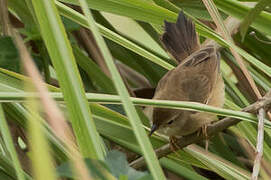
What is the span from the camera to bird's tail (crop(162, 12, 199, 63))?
2.20m

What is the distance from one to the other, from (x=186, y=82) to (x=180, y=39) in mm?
215

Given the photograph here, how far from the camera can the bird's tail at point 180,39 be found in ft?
7.21

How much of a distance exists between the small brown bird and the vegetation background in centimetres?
8

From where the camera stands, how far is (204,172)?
2.11 metres

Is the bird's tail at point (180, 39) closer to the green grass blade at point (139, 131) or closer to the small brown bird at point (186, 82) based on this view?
the small brown bird at point (186, 82)

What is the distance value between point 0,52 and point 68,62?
1103mm

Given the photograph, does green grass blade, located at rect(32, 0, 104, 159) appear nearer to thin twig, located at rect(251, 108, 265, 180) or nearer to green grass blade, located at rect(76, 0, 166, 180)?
green grass blade, located at rect(76, 0, 166, 180)

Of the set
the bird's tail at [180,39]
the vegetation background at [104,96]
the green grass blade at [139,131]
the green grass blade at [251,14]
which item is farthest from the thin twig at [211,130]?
the green grass blade at [139,131]

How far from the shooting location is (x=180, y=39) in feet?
8.24

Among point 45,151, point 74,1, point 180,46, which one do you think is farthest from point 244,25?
point 180,46

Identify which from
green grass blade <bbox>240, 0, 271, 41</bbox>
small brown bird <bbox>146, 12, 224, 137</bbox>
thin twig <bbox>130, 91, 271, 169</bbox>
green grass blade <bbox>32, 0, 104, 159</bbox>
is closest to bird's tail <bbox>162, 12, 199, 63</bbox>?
small brown bird <bbox>146, 12, 224, 137</bbox>

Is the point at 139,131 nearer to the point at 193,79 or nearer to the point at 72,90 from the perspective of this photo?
the point at 72,90

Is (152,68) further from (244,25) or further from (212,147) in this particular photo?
(244,25)

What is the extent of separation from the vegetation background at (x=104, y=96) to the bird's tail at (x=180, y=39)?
75mm
